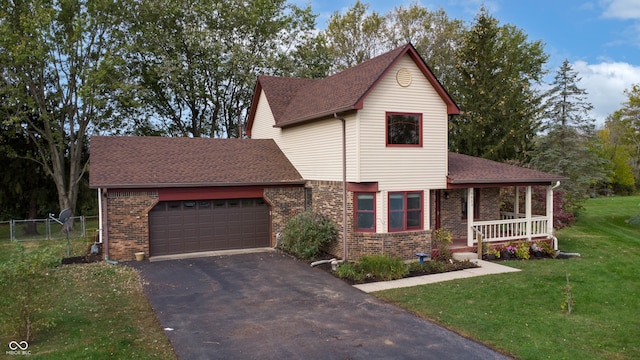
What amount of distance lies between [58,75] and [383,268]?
75.4ft

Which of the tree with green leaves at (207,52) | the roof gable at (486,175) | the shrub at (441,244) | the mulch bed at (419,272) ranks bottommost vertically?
the mulch bed at (419,272)

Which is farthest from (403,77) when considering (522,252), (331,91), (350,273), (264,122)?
(264,122)

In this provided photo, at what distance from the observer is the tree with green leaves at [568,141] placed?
1041 inches

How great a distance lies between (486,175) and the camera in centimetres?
1686

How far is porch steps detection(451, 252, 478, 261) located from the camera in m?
15.4

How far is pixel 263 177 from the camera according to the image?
17891mm

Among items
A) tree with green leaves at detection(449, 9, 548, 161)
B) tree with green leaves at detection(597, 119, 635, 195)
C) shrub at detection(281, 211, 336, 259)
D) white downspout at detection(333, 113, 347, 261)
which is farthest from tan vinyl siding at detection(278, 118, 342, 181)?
tree with green leaves at detection(597, 119, 635, 195)

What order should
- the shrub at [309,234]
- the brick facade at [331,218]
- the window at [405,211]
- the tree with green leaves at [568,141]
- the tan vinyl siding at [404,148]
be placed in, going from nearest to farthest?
1. the tan vinyl siding at [404,148]
2. the brick facade at [331,218]
3. the window at [405,211]
4. the shrub at [309,234]
5. the tree with green leaves at [568,141]

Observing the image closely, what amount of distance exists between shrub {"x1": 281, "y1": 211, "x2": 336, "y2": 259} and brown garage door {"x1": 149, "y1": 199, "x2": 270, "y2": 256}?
2156 mm

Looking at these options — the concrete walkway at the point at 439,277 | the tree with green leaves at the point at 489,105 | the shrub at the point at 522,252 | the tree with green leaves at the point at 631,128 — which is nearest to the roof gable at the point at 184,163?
the concrete walkway at the point at 439,277

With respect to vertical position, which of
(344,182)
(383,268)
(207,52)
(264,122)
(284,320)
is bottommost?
(284,320)

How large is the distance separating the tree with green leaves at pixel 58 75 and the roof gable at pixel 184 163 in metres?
8.50

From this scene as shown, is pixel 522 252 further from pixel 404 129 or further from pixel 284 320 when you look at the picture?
pixel 284 320

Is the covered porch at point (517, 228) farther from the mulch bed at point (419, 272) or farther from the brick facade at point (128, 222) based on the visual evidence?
the brick facade at point (128, 222)
